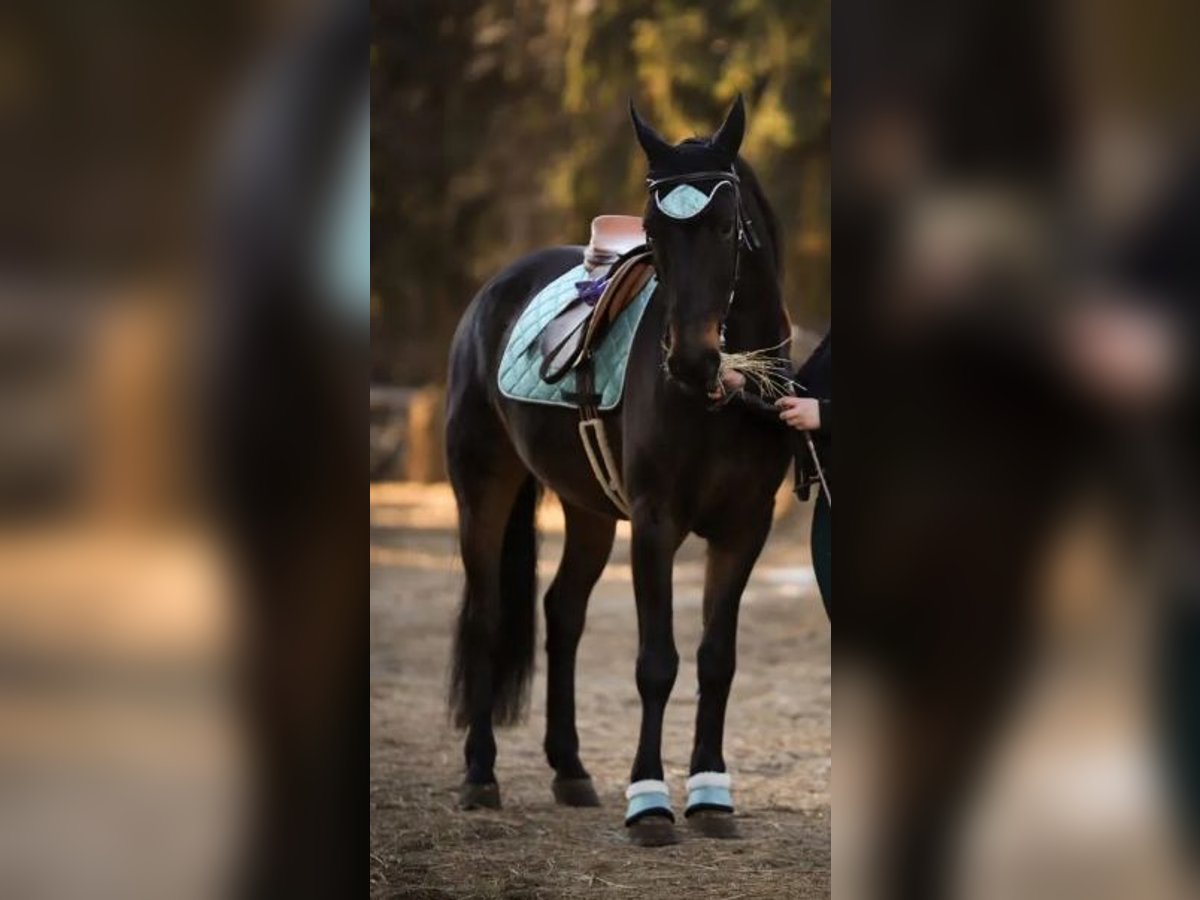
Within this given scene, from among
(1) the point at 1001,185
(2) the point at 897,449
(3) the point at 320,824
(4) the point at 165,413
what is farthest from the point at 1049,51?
(3) the point at 320,824

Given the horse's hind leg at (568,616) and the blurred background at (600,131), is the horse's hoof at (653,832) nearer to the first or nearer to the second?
the horse's hind leg at (568,616)

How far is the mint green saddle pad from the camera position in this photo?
319 cm

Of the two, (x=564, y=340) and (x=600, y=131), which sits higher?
(x=600, y=131)

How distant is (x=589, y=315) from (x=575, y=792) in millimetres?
1096

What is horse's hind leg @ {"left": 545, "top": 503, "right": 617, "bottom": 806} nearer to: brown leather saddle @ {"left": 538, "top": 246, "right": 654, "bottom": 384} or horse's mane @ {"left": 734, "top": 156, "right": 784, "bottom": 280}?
brown leather saddle @ {"left": 538, "top": 246, "right": 654, "bottom": 384}

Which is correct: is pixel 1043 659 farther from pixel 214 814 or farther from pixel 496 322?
pixel 496 322

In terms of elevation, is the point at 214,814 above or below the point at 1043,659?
below

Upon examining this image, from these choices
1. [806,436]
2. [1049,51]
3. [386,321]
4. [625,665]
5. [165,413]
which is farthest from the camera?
[625,665]

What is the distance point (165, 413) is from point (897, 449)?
71cm

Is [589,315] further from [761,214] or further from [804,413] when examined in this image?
[804,413]

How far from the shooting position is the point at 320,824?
1.65 metres

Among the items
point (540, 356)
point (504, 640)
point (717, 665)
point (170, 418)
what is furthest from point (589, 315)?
point (170, 418)

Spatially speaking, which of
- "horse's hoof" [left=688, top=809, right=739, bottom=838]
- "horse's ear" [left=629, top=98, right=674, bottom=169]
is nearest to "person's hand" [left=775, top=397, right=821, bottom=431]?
"horse's ear" [left=629, top=98, right=674, bottom=169]

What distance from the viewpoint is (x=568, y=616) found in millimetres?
3713
